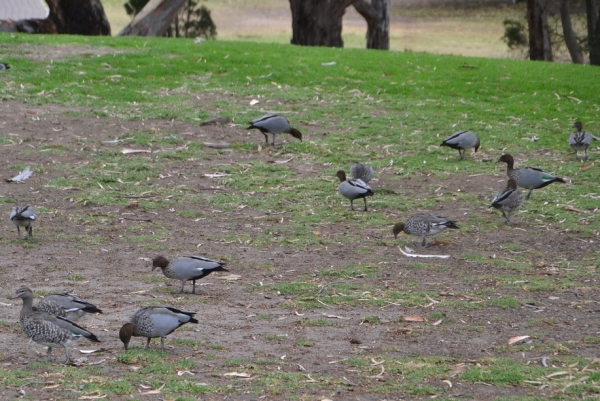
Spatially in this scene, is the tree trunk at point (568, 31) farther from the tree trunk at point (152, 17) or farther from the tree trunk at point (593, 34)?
the tree trunk at point (152, 17)

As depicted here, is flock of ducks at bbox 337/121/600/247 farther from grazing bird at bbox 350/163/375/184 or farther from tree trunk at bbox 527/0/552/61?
tree trunk at bbox 527/0/552/61

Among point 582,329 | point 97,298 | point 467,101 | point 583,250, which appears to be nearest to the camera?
point 582,329

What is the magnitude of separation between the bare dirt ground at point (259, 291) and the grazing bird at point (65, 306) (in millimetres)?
237

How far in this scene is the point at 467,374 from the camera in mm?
6625

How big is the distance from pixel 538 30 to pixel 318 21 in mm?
6825

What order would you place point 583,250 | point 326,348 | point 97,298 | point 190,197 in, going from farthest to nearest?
point 190,197, point 583,250, point 97,298, point 326,348

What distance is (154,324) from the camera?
6930 mm

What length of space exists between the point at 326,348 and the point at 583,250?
455 centimetres

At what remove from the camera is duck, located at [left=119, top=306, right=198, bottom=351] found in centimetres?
693

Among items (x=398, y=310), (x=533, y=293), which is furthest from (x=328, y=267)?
(x=533, y=293)

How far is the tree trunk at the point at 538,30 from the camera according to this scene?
26.4 metres

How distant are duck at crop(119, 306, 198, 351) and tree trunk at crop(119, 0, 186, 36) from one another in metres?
19.6

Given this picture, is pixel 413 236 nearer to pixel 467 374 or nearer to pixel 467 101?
pixel 467 374

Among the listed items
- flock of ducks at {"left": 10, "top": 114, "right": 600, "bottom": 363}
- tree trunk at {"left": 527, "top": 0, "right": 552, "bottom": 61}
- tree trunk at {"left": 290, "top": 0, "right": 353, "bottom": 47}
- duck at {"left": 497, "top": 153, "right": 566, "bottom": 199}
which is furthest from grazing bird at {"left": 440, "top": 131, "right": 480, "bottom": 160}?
tree trunk at {"left": 527, "top": 0, "right": 552, "bottom": 61}
